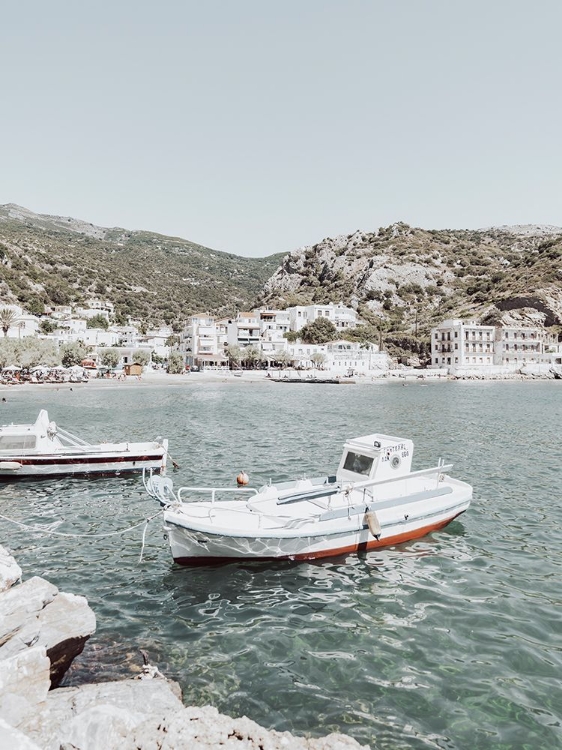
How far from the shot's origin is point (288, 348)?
130m

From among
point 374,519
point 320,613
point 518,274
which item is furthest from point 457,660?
point 518,274

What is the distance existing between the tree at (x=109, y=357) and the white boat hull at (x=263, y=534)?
352ft

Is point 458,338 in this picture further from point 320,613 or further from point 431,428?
point 320,613

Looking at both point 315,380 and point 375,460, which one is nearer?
point 375,460

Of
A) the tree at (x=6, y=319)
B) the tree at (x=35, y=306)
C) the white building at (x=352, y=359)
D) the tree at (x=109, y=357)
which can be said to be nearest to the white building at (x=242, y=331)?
the white building at (x=352, y=359)

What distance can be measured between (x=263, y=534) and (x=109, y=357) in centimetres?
10958

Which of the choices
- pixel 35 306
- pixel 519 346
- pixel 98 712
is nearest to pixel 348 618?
pixel 98 712

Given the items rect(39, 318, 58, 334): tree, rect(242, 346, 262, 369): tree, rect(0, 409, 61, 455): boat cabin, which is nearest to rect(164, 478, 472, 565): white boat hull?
rect(0, 409, 61, 455): boat cabin

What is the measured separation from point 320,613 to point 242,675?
8.72 ft

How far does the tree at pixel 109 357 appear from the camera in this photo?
11506 cm

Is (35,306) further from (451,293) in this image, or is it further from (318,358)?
(451,293)

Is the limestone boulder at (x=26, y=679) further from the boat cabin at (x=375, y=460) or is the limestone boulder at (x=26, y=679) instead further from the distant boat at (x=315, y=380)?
the distant boat at (x=315, y=380)

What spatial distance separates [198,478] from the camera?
23.3 meters

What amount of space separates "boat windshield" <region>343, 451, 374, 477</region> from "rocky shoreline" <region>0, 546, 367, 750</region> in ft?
28.5
